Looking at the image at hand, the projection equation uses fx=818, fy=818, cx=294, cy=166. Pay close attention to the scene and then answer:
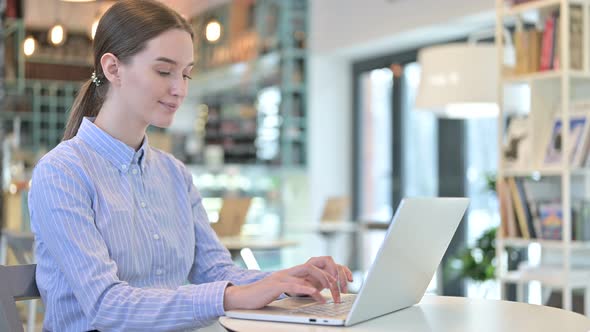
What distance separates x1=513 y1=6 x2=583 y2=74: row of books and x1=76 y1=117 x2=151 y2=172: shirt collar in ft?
8.76

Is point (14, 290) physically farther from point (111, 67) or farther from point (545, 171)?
point (545, 171)

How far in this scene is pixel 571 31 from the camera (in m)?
3.84

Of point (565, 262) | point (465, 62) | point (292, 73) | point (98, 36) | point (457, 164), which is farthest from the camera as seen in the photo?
point (292, 73)

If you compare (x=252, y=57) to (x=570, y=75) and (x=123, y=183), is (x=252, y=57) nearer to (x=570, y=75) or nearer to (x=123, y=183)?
(x=570, y=75)

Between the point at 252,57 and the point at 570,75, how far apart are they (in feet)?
22.1

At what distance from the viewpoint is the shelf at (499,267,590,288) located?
144 inches

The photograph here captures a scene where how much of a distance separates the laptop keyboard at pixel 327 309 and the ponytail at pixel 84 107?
0.70 meters

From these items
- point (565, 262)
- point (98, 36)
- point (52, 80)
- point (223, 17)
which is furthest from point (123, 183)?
point (52, 80)

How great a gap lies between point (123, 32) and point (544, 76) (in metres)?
2.65

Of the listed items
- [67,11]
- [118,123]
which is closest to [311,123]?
[67,11]

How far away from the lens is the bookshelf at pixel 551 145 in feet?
12.4

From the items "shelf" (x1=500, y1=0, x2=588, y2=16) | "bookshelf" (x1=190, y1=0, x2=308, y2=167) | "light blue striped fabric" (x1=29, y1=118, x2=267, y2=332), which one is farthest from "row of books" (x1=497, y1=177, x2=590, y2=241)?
"bookshelf" (x1=190, y1=0, x2=308, y2=167)

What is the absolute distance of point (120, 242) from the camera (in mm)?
1641

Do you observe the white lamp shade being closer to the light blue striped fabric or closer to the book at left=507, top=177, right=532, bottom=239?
the book at left=507, top=177, right=532, bottom=239
